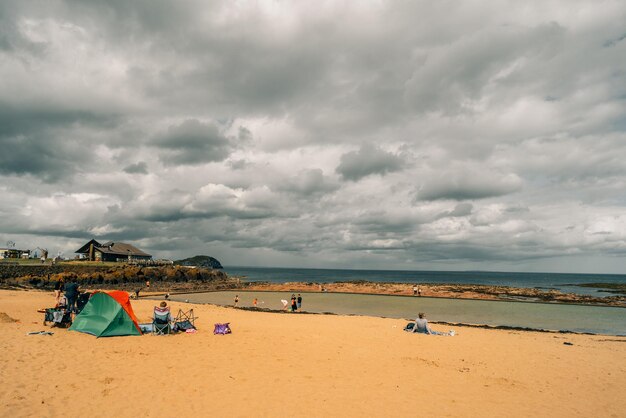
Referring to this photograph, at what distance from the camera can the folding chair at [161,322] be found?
17.1 metres

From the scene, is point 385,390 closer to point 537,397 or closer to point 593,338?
point 537,397

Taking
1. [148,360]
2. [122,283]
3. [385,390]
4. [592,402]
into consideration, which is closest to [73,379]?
[148,360]

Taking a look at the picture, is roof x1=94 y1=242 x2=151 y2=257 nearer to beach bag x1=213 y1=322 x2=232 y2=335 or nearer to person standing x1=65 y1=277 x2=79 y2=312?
person standing x1=65 y1=277 x2=79 y2=312

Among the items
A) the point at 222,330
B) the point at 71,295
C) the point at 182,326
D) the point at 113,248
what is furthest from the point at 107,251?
the point at 222,330

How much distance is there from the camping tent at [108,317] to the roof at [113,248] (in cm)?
7907

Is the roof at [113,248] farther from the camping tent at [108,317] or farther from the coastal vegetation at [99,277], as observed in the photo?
the camping tent at [108,317]

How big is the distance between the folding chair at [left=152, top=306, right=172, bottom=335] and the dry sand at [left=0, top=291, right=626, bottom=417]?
0.82 metres

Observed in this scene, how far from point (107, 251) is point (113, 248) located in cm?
362

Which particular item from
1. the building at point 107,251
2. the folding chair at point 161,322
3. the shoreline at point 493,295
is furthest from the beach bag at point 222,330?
the building at point 107,251

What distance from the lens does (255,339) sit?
17.2m

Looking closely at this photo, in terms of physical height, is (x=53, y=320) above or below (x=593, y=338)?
above

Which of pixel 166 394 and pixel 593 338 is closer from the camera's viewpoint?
pixel 166 394

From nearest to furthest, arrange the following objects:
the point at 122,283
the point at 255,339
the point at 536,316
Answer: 1. the point at 255,339
2. the point at 536,316
3. the point at 122,283

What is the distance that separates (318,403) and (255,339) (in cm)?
836
